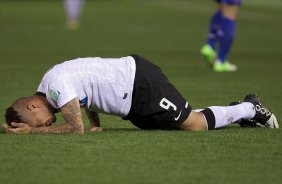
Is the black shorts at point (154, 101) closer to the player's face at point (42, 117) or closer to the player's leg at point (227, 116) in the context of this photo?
the player's leg at point (227, 116)

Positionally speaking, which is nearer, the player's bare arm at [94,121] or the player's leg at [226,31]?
the player's bare arm at [94,121]

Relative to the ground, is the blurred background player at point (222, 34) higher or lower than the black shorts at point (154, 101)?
lower

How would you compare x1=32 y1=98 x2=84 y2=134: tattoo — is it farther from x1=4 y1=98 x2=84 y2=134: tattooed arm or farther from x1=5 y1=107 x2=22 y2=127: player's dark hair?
x1=5 y1=107 x2=22 y2=127: player's dark hair

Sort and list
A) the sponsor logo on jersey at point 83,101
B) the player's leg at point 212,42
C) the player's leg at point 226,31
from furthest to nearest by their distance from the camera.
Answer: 1. the player's leg at point 212,42
2. the player's leg at point 226,31
3. the sponsor logo on jersey at point 83,101

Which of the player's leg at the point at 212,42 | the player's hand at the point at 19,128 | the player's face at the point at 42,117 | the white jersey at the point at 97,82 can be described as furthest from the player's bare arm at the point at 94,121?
the player's leg at the point at 212,42

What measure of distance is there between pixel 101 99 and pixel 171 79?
627 centimetres

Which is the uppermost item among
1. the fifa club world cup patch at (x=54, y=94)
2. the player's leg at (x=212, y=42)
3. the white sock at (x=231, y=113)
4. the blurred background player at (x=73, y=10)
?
the fifa club world cup patch at (x=54, y=94)

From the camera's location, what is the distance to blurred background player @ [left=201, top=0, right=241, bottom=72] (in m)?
15.8

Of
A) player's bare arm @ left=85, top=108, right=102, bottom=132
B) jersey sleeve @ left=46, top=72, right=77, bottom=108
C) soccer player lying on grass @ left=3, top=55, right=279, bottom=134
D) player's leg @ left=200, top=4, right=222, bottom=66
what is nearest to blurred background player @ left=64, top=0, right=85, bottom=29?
player's leg @ left=200, top=4, right=222, bottom=66

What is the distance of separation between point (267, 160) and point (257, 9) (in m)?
33.7

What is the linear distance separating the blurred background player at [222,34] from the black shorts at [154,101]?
24.5 ft

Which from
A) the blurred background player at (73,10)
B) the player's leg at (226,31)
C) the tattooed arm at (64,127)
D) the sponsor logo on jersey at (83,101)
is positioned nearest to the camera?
the tattooed arm at (64,127)

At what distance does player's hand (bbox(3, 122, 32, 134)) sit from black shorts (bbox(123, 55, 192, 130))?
2.84ft

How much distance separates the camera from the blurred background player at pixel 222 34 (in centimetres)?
1580
